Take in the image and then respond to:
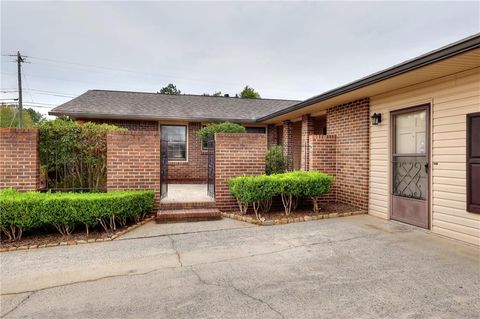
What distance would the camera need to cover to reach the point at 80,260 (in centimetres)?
395

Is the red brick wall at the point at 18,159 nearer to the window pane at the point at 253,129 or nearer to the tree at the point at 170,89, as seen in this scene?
the window pane at the point at 253,129

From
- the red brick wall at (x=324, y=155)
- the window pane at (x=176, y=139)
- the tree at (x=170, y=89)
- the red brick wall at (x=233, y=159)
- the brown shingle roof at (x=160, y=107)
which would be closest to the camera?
the red brick wall at (x=233, y=159)

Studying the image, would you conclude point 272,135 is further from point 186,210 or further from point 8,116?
point 8,116

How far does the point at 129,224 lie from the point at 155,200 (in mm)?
758

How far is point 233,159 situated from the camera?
6676 millimetres

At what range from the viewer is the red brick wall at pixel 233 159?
21.6 ft

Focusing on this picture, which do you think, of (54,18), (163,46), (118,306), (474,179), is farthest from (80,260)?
(163,46)

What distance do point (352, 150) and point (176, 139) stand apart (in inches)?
286

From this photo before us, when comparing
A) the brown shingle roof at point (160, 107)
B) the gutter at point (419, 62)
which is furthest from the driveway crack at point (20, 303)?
the brown shingle roof at point (160, 107)

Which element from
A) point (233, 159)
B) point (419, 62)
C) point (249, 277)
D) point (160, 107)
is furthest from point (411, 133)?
point (160, 107)

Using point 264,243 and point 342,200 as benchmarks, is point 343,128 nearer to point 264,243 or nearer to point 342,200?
point 342,200

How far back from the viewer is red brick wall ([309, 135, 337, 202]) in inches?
296

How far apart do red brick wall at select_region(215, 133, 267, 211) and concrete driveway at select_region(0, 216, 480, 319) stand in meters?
1.50

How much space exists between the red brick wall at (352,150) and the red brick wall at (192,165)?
5.77m
